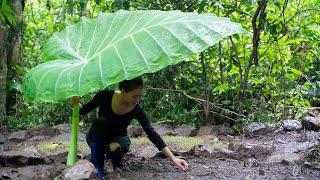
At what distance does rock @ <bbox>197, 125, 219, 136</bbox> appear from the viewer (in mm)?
5254

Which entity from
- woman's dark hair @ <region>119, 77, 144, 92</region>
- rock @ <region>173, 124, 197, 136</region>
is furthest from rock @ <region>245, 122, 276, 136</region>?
woman's dark hair @ <region>119, 77, 144, 92</region>

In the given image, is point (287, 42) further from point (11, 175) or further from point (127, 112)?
point (11, 175)

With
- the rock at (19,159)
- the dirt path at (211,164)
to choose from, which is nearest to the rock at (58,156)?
the dirt path at (211,164)

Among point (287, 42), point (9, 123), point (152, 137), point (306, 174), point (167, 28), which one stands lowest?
point (9, 123)

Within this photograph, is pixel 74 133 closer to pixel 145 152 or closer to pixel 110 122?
pixel 110 122

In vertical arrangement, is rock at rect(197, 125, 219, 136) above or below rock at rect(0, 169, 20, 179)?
below

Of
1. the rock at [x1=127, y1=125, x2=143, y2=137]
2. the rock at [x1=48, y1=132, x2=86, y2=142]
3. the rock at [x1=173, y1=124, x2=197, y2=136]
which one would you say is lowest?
the rock at [x1=48, y1=132, x2=86, y2=142]

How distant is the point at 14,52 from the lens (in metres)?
6.23

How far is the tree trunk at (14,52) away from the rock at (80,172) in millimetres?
3220

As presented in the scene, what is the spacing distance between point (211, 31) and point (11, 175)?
195 cm

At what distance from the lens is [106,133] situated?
126 inches

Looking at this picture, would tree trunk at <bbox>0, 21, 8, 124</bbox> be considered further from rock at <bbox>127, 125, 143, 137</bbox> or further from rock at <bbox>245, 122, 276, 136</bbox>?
rock at <bbox>245, 122, 276, 136</bbox>

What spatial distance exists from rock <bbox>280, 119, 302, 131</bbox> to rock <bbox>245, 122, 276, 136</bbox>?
12 centimetres

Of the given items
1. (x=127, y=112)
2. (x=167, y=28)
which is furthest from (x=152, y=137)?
(x=167, y=28)
